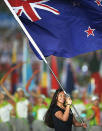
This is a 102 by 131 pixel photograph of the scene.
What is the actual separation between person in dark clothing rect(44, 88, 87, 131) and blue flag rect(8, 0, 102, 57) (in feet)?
4.84

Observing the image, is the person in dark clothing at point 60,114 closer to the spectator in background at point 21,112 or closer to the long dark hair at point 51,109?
the long dark hair at point 51,109

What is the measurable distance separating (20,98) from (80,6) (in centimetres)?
645

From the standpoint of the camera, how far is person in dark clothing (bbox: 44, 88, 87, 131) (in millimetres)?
9930

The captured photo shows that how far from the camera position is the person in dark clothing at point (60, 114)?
9.93 metres

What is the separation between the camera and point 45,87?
85.8 feet

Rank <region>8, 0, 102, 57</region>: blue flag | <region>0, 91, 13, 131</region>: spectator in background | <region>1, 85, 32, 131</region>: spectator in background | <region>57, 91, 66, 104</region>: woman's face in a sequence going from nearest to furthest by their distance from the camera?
<region>57, 91, 66, 104</region>: woman's face < <region>8, 0, 102, 57</region>: blue flag < <region>0, 91, 13, 131</region>: spectator in background < <region>1, 85, 32, 131</region>: spectator in background

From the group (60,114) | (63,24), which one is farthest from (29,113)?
(60,114)

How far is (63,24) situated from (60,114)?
239 centimetres

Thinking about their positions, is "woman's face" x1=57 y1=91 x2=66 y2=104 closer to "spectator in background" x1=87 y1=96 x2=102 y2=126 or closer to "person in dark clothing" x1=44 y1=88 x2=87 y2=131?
"person in dark clothing" x1=44 y1=88 x2=87 y2=131

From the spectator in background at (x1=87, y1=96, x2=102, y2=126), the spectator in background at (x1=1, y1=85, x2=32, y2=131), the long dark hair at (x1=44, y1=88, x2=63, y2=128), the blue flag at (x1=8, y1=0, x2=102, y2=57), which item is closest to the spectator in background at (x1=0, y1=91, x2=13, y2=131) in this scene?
the spectator in background at (x1=1, y1=85, x2=32, y2=131)

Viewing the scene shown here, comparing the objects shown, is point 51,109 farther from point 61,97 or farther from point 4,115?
point 4,115

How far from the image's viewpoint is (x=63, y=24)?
1180 cm

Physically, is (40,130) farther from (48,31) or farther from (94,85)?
(94,85)

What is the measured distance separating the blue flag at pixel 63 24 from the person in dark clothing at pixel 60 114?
148cm
